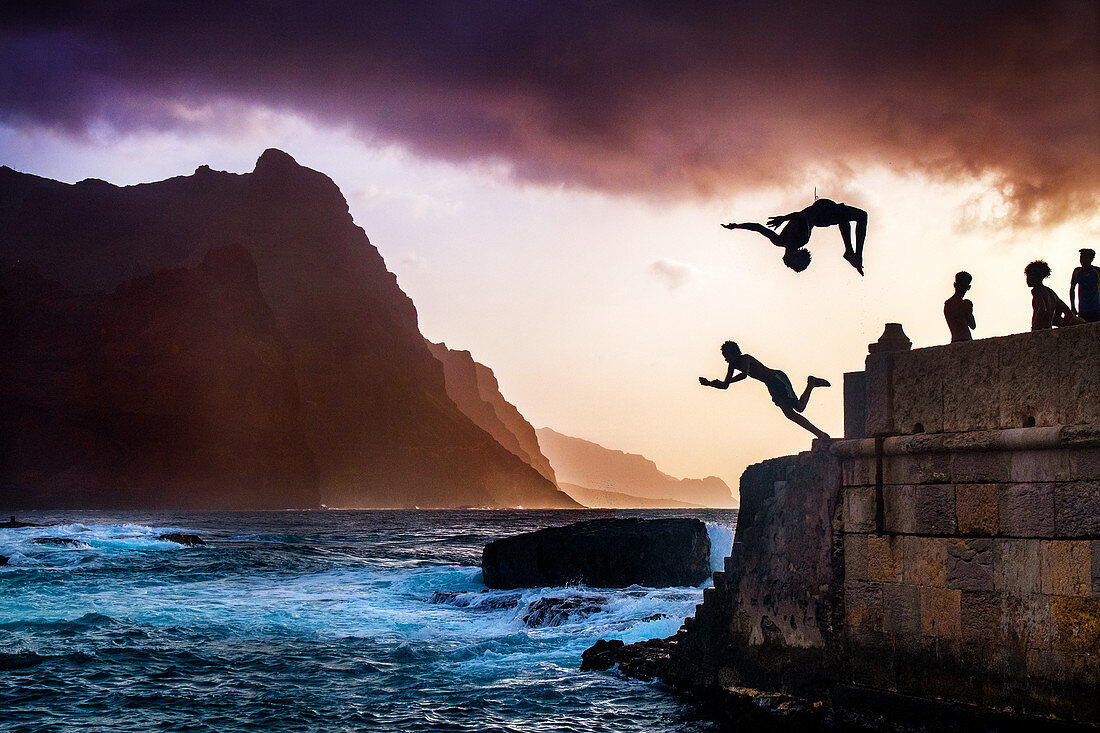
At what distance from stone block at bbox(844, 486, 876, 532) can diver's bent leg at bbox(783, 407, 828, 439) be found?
0.79 meters

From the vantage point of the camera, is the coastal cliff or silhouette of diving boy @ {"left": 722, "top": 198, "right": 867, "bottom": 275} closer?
the coastal cliff

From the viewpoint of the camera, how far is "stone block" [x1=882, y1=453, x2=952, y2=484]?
26.2ft

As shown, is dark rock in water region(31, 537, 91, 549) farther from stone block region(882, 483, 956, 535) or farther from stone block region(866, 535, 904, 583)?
stone block region(882, 483, 956, 535)

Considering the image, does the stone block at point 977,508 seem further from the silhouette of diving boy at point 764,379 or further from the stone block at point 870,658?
the silhouette of diving boy at point 764,379

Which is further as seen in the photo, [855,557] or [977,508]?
[855,557]

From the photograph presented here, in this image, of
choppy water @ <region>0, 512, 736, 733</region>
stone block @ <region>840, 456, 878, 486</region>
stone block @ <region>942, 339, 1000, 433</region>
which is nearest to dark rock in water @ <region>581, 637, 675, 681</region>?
choppy water @ <region>0, 512, 736, 733</region>

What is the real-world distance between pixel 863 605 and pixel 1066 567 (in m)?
2.03

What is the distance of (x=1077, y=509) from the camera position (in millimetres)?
7098

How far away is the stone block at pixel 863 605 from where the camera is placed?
8562 millimetres

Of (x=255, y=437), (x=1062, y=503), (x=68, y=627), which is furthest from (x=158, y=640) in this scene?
(x=255, y=437)

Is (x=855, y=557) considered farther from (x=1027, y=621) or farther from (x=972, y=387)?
(x=972, y=387)

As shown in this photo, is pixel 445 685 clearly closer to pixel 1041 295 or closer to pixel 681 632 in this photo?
pixel 681 632

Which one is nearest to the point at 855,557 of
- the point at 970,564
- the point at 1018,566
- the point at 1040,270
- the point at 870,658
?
the point at 870,658

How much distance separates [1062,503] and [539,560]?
1708 centimetres
